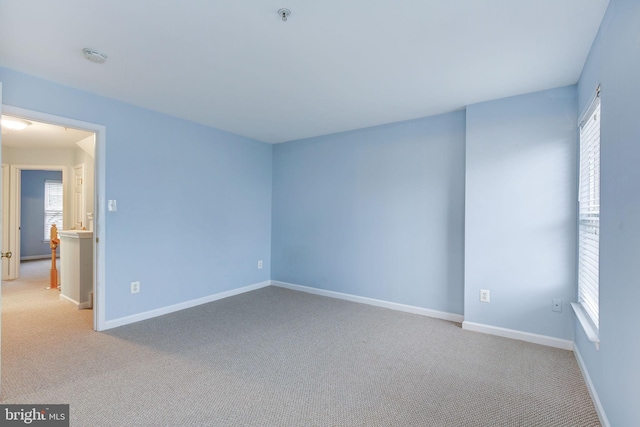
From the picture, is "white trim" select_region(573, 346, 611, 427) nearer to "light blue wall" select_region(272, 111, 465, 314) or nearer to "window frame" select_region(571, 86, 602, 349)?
"window frame" select_region(571, 86, 602, 349)

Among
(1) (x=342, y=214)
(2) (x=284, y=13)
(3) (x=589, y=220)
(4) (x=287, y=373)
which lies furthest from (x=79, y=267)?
(3) (x=589, y=220)

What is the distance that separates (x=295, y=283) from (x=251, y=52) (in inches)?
135

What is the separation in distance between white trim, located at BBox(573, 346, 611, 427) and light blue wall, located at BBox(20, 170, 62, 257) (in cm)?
1048

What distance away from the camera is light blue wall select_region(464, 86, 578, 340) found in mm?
2756

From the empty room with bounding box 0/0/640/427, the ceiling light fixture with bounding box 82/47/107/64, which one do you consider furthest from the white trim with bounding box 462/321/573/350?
the ceiling light fixture with bounding box 82/47/107/64

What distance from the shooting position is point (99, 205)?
3.09m

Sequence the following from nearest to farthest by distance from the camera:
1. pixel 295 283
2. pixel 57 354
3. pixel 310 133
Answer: pixel 57 354
pixel 310 133
pixel 295 283

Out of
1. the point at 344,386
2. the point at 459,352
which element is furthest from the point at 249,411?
the point at 459,352

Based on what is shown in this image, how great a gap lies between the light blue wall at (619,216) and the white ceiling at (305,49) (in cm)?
32

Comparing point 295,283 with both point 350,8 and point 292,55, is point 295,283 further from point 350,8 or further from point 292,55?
point 350,8

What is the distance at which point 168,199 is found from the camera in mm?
3678

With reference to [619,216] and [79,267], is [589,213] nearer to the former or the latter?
[619,216]
